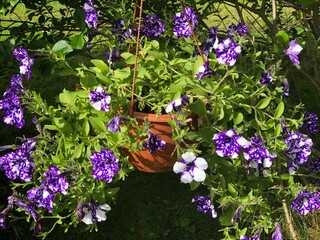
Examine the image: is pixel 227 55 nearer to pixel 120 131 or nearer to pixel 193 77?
pixel 193 77

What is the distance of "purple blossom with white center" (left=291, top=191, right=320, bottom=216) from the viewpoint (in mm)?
2209

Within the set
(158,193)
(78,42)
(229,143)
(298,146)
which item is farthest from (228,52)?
(158,193)

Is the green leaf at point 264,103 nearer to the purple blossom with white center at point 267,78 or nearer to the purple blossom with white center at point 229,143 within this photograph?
the purple blossom with white center at point 267,78

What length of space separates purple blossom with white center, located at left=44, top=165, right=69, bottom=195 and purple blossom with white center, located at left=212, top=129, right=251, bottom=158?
502 millimetres

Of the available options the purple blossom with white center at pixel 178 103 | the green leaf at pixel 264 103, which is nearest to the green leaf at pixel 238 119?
the green leaf at pixel 264 103

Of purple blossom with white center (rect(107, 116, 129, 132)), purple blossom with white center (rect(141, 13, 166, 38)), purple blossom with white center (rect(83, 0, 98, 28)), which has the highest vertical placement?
purple blossom with white center (rect(83, 0, 98, 28))

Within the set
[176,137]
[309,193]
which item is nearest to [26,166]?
[176,137]

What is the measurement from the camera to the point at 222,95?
6.40 feet

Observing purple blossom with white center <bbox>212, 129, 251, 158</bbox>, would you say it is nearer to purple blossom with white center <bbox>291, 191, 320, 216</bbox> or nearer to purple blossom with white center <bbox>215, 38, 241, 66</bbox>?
purple blossom with white center <bbox>215, 38, 241, 66</bbox>

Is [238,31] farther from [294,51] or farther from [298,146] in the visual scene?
[298,146]

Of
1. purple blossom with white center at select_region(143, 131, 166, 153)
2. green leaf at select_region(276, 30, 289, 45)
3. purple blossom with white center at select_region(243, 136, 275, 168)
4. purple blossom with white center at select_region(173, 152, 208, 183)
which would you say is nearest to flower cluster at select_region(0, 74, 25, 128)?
purple blossom with white center at select_region(143, 131, 166, 153)

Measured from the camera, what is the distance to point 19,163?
Result: 187cm

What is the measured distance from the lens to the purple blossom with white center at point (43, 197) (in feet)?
6.06

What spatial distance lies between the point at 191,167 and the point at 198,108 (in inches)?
8.0
